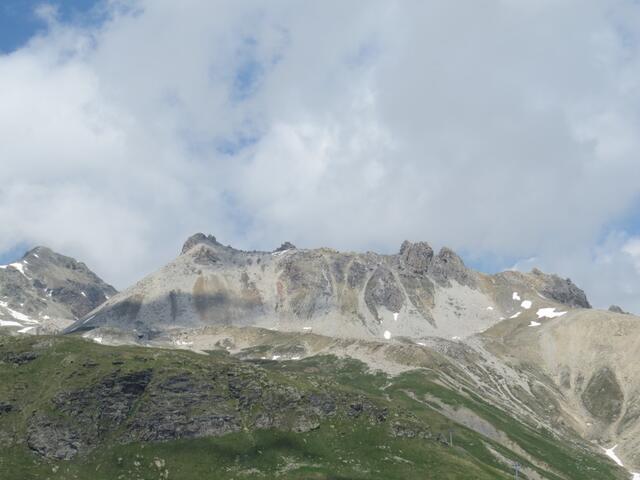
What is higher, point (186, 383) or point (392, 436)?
point (186, 383)

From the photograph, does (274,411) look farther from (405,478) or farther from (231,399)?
(405,478)

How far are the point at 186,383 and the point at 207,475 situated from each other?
36409 mm

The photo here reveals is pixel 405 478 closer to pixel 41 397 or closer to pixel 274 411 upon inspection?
pixel 274 411

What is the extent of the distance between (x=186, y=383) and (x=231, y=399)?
523 inches

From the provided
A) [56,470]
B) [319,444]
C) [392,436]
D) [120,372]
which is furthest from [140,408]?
[392,436]

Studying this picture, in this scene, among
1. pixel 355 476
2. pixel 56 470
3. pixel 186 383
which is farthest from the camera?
pixel 186 383

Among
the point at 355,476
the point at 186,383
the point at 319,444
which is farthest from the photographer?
the point at 186,383

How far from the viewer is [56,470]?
164 meters

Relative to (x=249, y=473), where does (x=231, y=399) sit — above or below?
above

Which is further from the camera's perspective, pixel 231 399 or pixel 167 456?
pixel 231 399

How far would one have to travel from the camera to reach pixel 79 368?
197 metres

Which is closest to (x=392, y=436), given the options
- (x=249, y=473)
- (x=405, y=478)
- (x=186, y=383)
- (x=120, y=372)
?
(x=405, y=478)

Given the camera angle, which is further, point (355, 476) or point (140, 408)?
point (140, 408)

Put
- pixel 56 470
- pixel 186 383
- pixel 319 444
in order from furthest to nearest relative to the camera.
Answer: pixel 186 383 → pixel 319 444 → pixel 56 470
